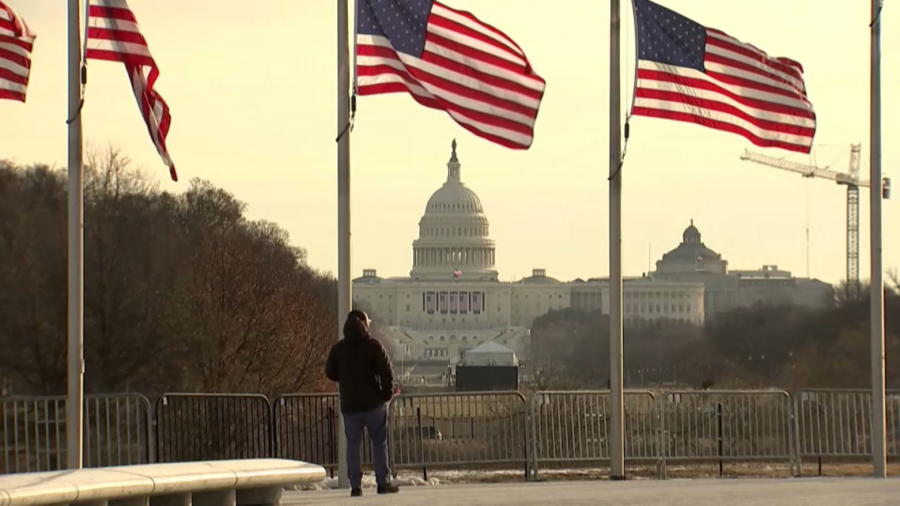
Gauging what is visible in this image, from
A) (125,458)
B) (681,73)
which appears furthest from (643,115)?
(125,458)

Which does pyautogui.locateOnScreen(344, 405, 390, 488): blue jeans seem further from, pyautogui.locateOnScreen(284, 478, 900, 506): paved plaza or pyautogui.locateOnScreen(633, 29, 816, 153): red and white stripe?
pyautogui.locateOnScreen(633, 29, 816, 153): red and white stripe

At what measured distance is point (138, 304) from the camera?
49.6 meters

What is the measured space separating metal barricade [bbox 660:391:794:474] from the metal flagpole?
2.27 meters

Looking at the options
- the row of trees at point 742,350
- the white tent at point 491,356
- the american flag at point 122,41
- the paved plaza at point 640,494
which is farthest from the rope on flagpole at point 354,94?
the white tent at point 491,356

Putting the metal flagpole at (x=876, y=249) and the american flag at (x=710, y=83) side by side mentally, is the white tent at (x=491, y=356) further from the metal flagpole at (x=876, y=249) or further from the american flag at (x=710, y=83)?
the american flag at (x=710, y=83)

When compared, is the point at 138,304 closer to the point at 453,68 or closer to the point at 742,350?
the point at 453,68

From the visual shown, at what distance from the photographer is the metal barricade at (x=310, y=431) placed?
2311 centimetres

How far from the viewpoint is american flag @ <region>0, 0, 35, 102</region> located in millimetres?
17312

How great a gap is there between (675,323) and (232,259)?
100130 millimetres

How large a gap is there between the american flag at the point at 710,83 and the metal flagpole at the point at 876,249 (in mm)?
1946

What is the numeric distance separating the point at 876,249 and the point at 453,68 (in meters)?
6.04

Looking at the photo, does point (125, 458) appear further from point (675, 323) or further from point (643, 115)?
point (675, 323)

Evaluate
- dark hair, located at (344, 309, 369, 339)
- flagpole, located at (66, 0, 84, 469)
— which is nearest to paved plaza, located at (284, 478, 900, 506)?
dark hair, located at (344, 309, 369, 339)

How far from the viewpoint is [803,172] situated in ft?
533
